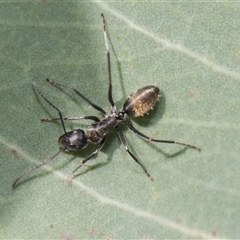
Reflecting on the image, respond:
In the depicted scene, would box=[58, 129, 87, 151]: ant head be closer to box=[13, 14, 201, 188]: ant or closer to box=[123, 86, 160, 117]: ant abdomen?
box=[13, 14, 201, 188]: ant

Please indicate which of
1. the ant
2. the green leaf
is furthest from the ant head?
the green leaf

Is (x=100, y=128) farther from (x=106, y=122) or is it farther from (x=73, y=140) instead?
(x=73, y=140)

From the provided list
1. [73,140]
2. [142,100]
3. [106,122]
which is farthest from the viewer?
[106,122]

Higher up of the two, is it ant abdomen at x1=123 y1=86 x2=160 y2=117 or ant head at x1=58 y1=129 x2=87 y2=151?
ant abdomen at x1=123 y1=86 x2=160 y2=117

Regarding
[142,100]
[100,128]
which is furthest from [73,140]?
[142,100]

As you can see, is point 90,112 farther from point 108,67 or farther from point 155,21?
point 155,21

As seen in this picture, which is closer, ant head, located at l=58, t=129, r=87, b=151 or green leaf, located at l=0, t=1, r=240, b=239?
green leaf, located at l=0, t=1, r=240, b=239
